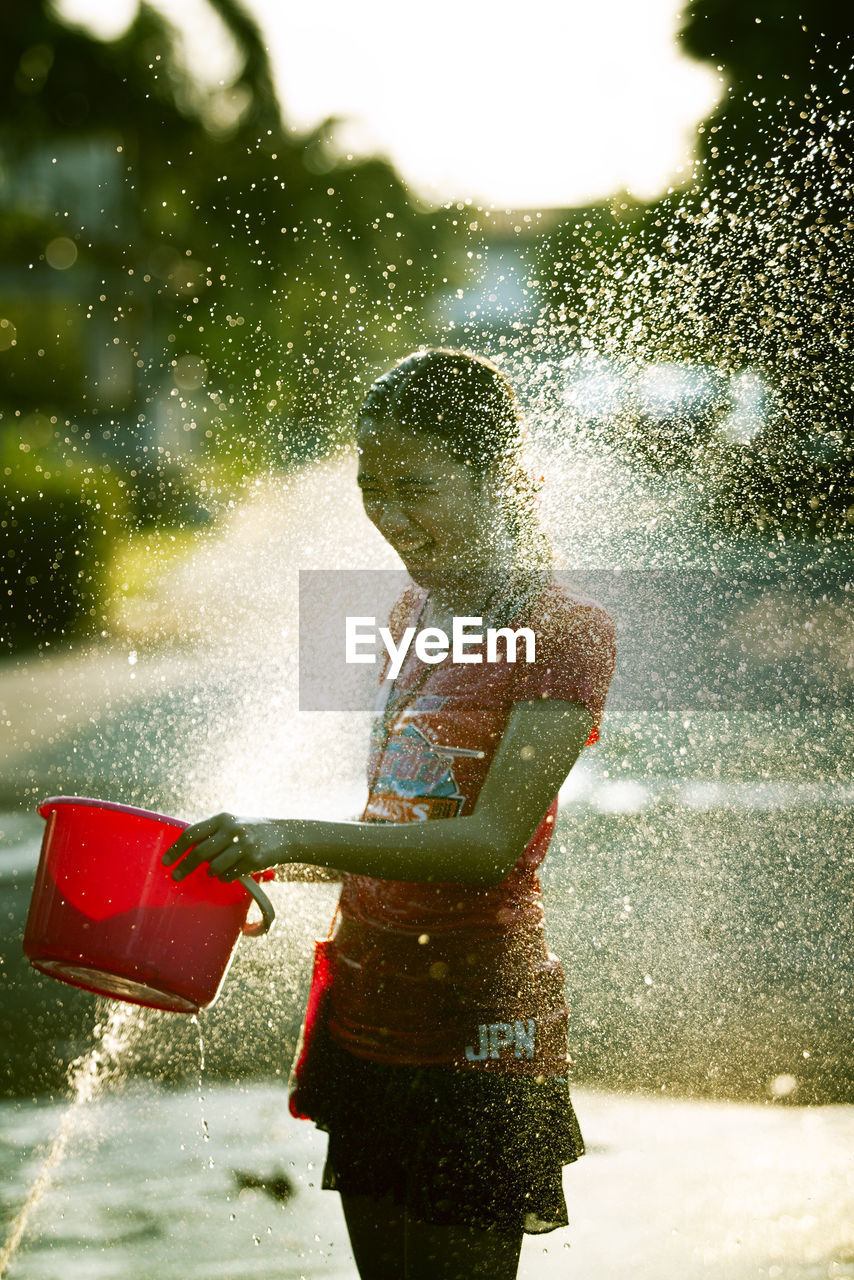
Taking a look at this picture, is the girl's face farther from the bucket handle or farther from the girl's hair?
the bucket handle

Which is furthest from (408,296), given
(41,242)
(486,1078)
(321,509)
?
(486,1078)

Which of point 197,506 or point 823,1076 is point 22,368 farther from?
point 823,1076

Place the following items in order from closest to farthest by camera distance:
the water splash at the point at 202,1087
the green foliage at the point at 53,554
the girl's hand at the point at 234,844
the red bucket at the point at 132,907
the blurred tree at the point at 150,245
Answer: the girl's hand at the point at 234,844 < the red bucket at the point at 132,907 < the water splash at the point at 202,1087 < the green foliage at the point at 53,554 < the blurred tree at the point at 150,245

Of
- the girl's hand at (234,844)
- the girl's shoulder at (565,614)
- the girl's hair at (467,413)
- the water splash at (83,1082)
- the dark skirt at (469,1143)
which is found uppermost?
the girl's hair at (467,413)

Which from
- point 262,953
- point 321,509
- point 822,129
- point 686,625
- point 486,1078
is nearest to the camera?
point 486,1078

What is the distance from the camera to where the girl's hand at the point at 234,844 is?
1329 millimetres

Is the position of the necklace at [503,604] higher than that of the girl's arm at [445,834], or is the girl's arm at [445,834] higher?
the necklace at [503,604]

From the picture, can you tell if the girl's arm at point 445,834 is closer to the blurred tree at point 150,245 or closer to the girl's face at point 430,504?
the girl's face at point 430,504

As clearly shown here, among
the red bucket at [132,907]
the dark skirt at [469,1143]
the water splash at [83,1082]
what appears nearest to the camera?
the dark skirt at [469,1143]

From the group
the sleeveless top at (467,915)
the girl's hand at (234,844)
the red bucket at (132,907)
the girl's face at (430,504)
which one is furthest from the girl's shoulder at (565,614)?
the red bucket at (132,907)

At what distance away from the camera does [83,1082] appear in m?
3.41

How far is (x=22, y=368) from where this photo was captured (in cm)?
2614

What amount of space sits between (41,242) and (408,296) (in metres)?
10.8

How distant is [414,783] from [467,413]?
44 centimetres
